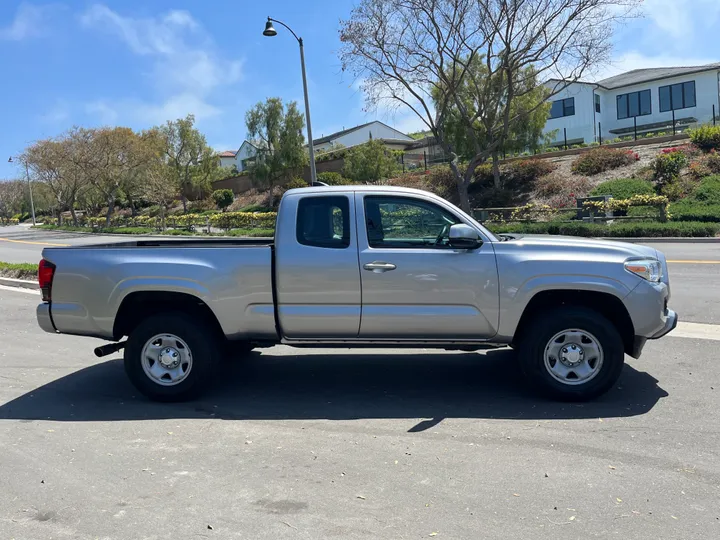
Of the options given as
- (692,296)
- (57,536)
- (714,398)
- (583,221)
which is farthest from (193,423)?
(583,221)

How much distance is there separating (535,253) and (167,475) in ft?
11.0

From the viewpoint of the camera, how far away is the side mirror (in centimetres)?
511

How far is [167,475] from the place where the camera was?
4176mm

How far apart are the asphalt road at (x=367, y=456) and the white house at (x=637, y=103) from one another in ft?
150

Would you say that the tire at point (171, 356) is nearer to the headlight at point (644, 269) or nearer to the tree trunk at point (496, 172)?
the headlight at point (644, 269)

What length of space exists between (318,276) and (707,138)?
108ft

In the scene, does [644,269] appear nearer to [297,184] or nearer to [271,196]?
[297,184]

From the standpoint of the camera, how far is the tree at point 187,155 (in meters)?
57.4

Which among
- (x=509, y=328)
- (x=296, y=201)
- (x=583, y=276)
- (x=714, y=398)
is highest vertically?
(x=296, y=201)

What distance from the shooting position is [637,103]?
5006 cm

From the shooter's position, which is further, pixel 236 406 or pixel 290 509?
pixel 236 406

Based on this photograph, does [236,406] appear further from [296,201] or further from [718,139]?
[718,139]

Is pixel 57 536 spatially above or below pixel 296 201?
below

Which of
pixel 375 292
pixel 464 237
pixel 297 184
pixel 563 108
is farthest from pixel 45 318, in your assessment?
pixel 563 108
